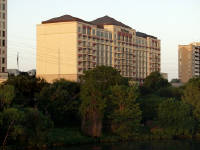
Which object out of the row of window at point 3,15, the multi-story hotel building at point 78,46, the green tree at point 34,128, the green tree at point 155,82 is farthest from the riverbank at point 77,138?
the multi-story hotel building at point 78,46

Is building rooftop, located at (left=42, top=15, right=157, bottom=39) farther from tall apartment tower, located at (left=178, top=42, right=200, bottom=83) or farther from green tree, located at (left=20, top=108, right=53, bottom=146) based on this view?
green tree, located at (left=20, top=108, right=53, bottom=146)

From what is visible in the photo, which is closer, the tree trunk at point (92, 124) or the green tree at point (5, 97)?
the green tree at point (5, 97)

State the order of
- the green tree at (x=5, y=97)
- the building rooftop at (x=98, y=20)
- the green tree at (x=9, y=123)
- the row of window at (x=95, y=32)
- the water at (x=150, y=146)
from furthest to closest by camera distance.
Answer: the building rooftop at (x=98, y=20) < the row of window at (x=95, y=32) < the water at (x=150, y=146) < the green tree at (x=5, y=97) < the green tree at (x=9, y=123)

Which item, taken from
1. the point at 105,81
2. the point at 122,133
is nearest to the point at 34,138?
the point at 122,133

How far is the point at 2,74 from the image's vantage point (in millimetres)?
82125

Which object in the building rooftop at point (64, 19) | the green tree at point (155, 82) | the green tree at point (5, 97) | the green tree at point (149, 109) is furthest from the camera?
the green tree at point (155, 82)

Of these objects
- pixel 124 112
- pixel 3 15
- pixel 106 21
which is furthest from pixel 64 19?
pixel 124 112

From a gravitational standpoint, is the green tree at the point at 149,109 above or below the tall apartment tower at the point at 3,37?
below

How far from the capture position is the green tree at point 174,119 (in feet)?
230

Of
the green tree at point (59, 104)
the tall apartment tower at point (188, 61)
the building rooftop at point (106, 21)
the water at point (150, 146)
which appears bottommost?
the water at point (150, 146)

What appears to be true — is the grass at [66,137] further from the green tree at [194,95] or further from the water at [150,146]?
the green tree at [194,95]

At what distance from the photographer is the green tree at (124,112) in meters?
65.4

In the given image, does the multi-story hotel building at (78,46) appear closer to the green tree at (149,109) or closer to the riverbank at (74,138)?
the green tree at (149,109)

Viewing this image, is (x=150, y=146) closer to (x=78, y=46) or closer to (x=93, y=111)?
(x=93, y=111)
